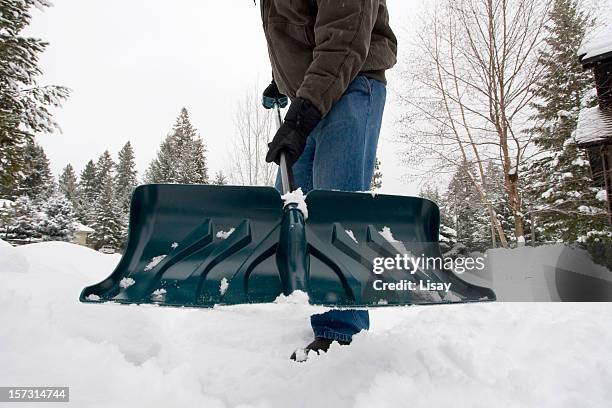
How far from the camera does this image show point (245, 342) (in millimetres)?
1739

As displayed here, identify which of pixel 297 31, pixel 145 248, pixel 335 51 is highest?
pixel 297 31

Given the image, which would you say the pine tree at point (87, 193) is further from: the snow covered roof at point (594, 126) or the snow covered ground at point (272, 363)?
the snow covered ground at point (272, 363)

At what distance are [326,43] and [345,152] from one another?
412mm

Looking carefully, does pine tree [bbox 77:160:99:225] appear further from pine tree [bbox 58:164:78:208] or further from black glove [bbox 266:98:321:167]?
black glove [bbox 266:98:321:167]

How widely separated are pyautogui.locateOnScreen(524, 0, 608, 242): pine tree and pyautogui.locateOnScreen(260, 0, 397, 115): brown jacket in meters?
11.1

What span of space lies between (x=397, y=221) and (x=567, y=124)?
1398 centimetres

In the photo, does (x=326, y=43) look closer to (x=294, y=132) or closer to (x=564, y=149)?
(x=294, y=132)

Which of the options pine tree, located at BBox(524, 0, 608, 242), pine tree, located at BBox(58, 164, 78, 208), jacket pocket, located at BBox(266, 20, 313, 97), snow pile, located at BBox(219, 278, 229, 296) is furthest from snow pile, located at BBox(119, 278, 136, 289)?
pine tree, located at BBox(58, 164, 78, 208)

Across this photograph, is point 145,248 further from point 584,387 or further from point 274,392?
point 584,387

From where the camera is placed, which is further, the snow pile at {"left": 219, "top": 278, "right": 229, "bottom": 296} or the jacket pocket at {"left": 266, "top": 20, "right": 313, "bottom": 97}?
the jacket pocket at {"left": 266, "top": 20, "right": 313, "bottom": 97}

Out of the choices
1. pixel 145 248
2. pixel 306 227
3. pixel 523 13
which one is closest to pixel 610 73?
pixel 523 13

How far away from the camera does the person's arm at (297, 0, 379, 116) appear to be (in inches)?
53.1

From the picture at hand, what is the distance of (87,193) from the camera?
44438 mm

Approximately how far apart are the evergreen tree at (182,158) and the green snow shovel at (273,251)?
2506 centimetres
